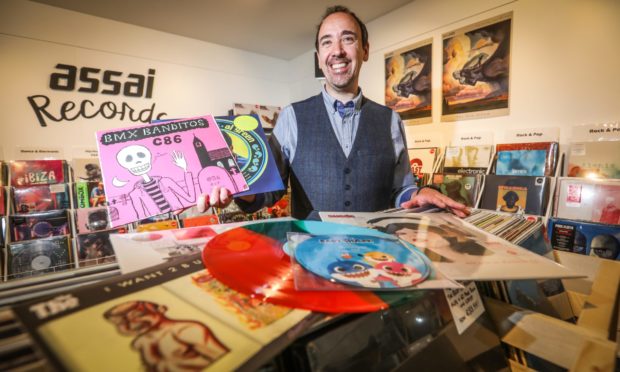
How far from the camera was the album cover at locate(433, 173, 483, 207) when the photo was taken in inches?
86.4

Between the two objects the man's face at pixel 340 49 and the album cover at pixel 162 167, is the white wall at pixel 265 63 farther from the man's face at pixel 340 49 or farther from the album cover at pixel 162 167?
the album cover at pixel 162 167

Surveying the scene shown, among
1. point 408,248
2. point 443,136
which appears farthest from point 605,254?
point 408,248

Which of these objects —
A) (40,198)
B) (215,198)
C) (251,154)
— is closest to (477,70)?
(251,154)

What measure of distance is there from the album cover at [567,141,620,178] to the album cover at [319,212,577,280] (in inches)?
70.7

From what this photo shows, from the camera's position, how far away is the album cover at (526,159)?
197 centimetres

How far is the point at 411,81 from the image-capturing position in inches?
115

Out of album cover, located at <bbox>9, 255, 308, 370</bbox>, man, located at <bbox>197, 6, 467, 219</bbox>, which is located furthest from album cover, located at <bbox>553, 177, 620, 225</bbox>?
album cover, located at <bbox>9, 255, 308, 370</bbox>

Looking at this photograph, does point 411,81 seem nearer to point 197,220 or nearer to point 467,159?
point 467,159

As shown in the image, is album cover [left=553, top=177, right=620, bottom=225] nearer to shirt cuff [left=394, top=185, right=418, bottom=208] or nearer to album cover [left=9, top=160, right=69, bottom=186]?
shirt cuff [left=394, top=185, right=418, bottom=208]

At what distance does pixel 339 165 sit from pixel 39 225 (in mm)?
2629

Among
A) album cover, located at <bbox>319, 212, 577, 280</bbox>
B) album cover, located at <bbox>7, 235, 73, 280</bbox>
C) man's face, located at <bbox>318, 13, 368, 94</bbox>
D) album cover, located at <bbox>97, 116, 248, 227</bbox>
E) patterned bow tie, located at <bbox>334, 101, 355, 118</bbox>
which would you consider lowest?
album cover, located at <bbox>7, 235, 73, 280</bbox>

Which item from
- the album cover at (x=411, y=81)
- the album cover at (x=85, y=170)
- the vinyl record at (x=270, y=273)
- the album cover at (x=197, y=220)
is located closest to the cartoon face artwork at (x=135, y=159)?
the vinyl record at (x=270, y=273)

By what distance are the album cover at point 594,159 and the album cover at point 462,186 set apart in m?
0.54

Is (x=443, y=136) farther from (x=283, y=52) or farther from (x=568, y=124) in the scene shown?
(x=283, y=52)
